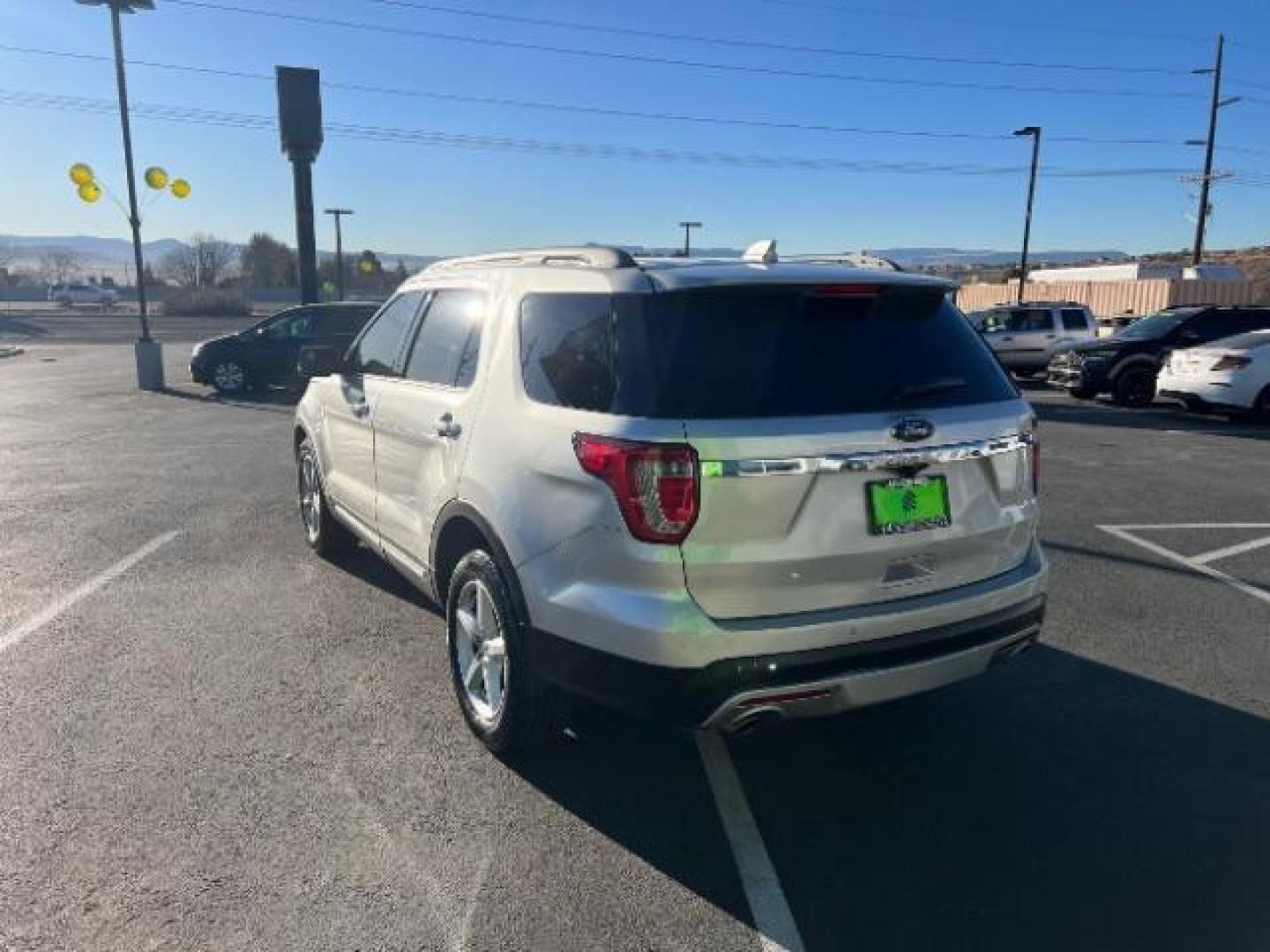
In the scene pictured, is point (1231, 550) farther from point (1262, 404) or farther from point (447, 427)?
point (1262, 404)

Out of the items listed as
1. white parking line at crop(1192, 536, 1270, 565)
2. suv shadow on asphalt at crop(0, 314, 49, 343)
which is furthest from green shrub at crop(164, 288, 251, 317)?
white parking line at crop(1192, 536, 1270, 565)

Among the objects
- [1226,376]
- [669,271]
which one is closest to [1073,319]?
[1226,376]

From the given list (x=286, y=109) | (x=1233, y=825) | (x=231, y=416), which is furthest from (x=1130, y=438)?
(x=286, y=109)

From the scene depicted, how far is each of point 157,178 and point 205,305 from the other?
48.2 m

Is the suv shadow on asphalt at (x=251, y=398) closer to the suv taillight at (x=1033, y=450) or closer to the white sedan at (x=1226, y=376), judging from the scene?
the suv taillight at (x=1033, y=450)

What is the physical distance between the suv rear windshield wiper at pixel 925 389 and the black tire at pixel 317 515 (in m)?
3.87

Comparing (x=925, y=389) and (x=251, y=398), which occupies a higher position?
(x=925, y=389)

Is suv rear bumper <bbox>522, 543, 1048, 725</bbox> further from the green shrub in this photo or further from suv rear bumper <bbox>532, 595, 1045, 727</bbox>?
the green shrub

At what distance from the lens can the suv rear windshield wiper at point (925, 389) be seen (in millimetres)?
3080

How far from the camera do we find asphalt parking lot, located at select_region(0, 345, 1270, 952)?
271 centimetres

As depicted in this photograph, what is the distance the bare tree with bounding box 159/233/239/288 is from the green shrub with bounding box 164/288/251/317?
84.1ft

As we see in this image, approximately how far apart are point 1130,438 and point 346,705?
36.8ft

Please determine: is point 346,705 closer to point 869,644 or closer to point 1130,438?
point 869,644

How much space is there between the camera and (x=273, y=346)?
58.5 feet
